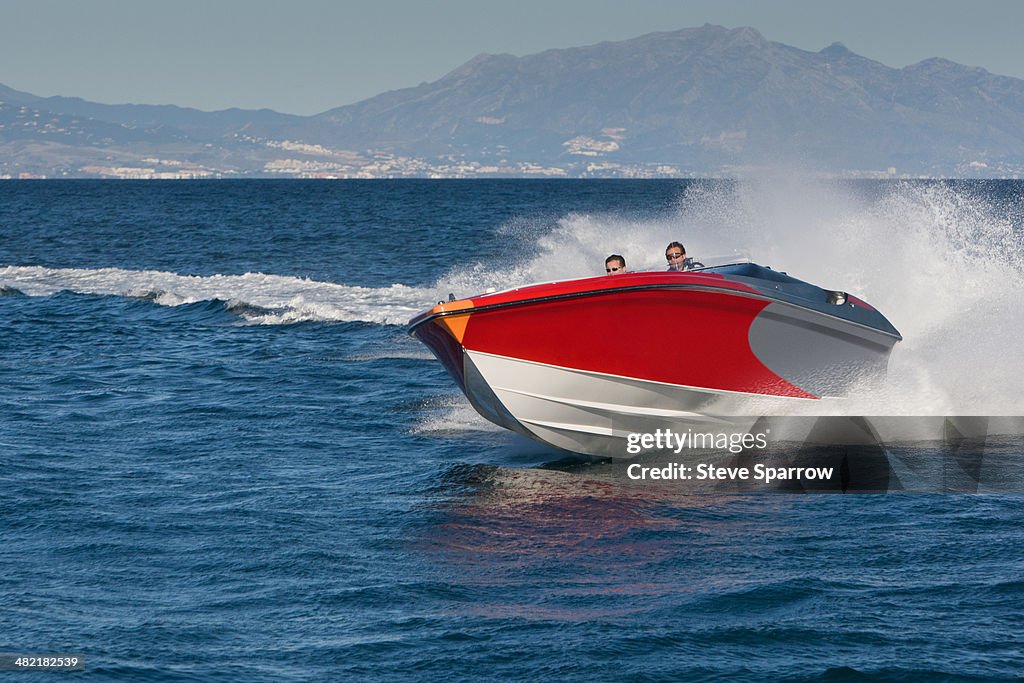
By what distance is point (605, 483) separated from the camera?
432 inches

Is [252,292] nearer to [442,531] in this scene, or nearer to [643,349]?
[643,349]

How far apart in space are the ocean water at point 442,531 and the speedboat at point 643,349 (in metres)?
0.69

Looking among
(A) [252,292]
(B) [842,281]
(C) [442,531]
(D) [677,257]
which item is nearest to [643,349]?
(D) [677,257]

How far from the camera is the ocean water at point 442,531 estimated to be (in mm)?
6980

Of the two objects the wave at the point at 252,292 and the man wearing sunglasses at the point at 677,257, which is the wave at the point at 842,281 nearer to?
the wave at the point at 252,292

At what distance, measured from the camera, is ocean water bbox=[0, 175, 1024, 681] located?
698 centimetres

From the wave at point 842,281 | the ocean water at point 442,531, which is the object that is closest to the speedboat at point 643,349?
the ocean water at point 442,531

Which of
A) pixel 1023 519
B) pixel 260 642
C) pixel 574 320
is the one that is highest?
pixel 574 320

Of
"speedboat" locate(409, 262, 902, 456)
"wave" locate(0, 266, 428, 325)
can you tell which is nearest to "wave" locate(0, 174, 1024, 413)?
"wave" locate(0, 266, 428, 325)

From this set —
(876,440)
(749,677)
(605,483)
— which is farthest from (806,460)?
(749,677)

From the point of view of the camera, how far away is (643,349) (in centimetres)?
1109

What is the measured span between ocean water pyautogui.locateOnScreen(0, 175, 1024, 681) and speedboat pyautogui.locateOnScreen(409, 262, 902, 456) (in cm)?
69

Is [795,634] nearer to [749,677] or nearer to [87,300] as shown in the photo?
[749,677]

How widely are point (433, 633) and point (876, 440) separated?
256 inches
